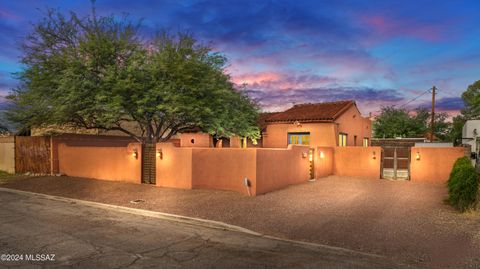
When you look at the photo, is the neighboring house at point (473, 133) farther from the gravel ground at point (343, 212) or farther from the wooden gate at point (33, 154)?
the wooden gate at point (33, 154)

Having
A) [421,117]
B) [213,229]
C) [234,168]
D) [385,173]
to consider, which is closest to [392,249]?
[213,229]

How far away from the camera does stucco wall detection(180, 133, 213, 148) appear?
89.6ft

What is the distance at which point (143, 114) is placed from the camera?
17219 millimetres

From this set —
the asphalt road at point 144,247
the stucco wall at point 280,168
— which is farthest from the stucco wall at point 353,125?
the asphalt road at point 144,247

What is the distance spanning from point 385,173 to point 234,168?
1249 cm

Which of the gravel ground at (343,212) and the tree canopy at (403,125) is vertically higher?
the tree canopy at (403,125)

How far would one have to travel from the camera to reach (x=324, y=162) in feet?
67.0

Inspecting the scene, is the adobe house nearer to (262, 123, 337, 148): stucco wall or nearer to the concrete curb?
(262, 123, 337, 148): stucco wall

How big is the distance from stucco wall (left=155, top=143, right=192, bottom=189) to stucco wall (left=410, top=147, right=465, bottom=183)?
13.3m

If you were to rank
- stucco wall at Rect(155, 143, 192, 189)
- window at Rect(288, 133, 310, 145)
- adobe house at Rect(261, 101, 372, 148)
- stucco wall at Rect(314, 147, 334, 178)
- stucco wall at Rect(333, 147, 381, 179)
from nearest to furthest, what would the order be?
stucco wall at Rect(155, 143, 192, 189)
stucco wall at Rect(314, 147, 334, 178)
stucco wall at Rect(333, 147, 381, 179)
adobe house at Rect(261, 101, 372, 148)
window at Rect(288, 133, 310, 145)

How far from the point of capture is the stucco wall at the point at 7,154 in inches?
877

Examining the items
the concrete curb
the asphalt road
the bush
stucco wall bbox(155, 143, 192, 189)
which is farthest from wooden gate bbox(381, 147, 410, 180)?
the asphalt road

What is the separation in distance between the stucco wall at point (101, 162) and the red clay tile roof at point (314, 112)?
13.0 m

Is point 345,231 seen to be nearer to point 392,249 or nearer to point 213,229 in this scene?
point 392,249
